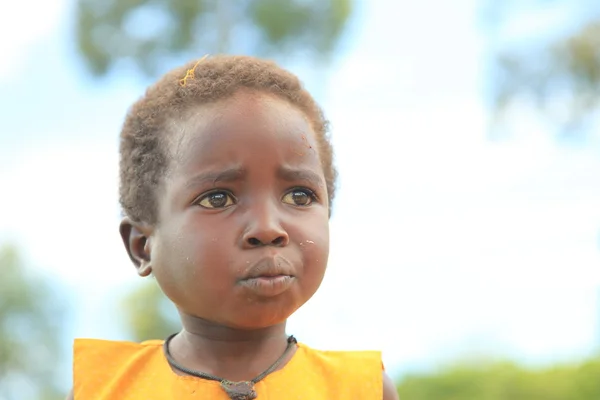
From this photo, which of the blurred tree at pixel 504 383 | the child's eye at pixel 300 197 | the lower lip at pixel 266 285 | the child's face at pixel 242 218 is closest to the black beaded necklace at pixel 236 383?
the child's face at pixel 242 218

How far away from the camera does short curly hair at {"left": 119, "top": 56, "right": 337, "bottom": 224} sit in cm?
A: 170

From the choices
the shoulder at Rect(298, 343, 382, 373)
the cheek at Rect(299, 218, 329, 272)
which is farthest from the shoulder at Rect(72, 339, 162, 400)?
the cheek at Rect(299, 218, 329, 272)

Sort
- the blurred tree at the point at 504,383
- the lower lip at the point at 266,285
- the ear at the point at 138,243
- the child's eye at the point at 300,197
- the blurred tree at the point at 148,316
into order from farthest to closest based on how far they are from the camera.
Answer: the blurred tree at the point at 148,316 → the blurred tree at the point at 504,383 → the ear at the point at 138,243 → the child's eye at the point at 300,197 → the lower lip at the point at 266,285

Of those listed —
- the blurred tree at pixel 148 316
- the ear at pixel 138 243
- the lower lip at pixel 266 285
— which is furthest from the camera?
the blurred tree at pixel 148 316

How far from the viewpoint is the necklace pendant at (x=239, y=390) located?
1.63m

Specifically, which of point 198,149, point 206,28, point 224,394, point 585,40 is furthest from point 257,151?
point 206,28

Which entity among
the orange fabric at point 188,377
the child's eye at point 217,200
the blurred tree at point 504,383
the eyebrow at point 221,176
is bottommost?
the orange fabric at point 188,377

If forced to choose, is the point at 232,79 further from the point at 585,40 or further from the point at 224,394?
the point at 585,40

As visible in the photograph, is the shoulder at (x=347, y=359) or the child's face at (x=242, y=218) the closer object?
the child's face at (x=242, y=218)

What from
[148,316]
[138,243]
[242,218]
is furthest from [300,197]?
[148,316]

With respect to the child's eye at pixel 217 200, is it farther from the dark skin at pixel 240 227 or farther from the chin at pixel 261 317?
the chin at pixel 261 317

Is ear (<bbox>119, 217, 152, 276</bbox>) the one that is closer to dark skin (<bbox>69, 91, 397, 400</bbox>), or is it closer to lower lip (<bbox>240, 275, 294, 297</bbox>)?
dark skin (<bbox>69, 91, 397, 400</bbox>)

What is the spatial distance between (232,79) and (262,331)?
523 millimetres

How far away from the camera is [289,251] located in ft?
5.18
